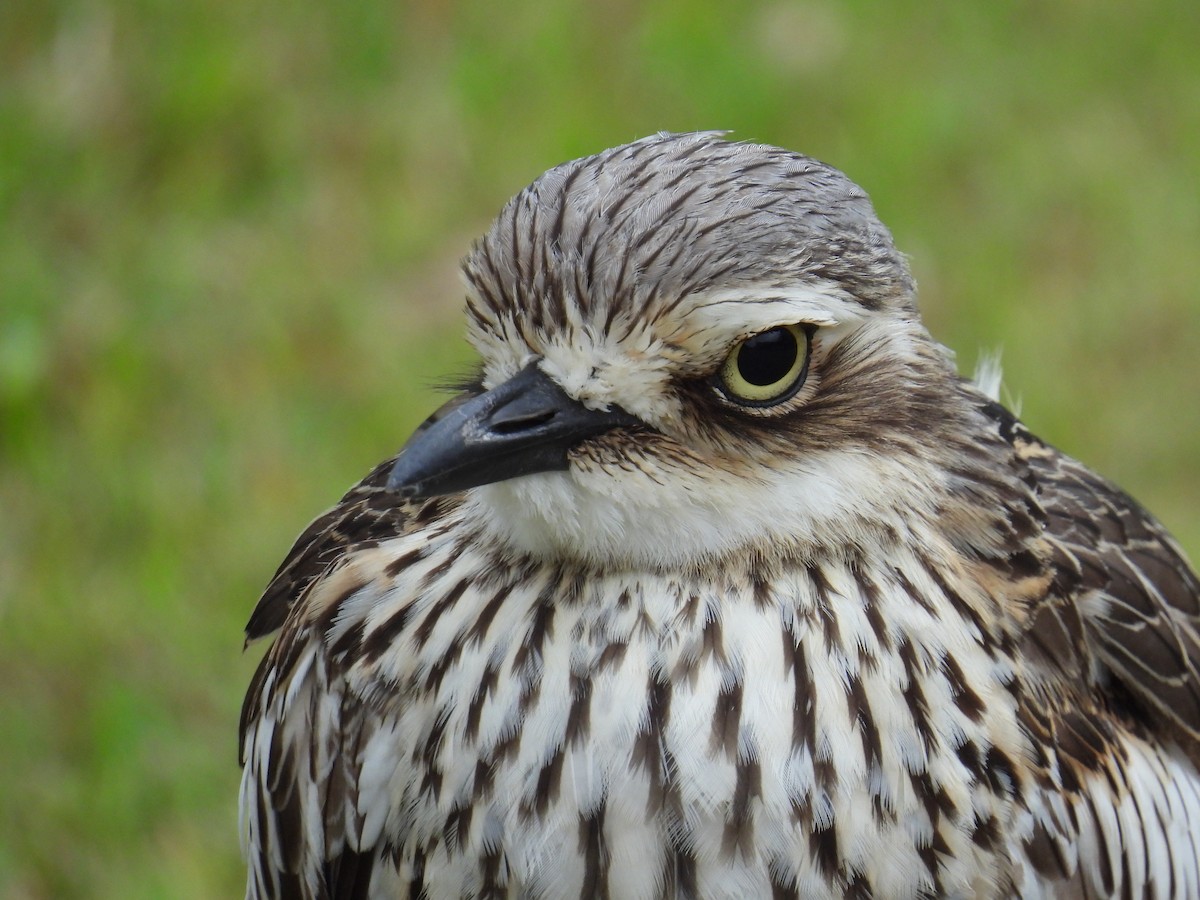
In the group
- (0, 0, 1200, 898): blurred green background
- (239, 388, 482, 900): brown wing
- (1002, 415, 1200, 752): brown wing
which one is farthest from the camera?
(0, 0, 1200, 898): blurred green background

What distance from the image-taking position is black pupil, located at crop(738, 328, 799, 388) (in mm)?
2371

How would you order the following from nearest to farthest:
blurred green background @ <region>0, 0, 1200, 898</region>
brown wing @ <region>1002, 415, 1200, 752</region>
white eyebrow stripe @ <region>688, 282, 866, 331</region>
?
white eyebrow stripe @ <region>688, 282, 866, 331</region>
brown wing @ <region>1002, 415, 1200, 752</region>
blurred green background @ <region>0, 0, 1200, 898</region>

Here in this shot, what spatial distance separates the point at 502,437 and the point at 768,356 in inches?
15.9

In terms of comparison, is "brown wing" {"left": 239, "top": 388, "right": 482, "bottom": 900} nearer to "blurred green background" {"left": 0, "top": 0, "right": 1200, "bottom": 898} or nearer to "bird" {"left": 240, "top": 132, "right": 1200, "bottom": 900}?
"bird" {"left": 240, "top": 132, "right": 1200, "bottom": 900}

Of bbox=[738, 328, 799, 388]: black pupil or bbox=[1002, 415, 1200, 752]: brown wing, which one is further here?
bbox=[1002, 415, 1200, 752]: brown wing

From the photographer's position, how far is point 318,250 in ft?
19.7

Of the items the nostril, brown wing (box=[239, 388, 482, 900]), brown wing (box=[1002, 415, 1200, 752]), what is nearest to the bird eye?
the nostril

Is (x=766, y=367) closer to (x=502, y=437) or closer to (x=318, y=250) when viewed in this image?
(x=502, y=437)

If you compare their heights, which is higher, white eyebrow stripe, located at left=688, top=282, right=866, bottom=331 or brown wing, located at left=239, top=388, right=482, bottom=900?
white eyebrow stripe, located at left=688, top=282, right=866, bottom=331

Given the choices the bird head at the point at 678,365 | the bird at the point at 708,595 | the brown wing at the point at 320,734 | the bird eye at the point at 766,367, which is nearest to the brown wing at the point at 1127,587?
the bird at the point at 708,595

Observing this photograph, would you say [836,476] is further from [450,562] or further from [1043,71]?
[1043,71]

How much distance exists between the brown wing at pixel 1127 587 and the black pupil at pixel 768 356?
30.6 inches

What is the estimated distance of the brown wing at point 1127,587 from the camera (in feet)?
9.57

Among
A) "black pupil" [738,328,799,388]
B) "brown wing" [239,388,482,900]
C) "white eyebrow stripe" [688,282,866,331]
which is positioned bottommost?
"brown wing" [239,388,482,900]
